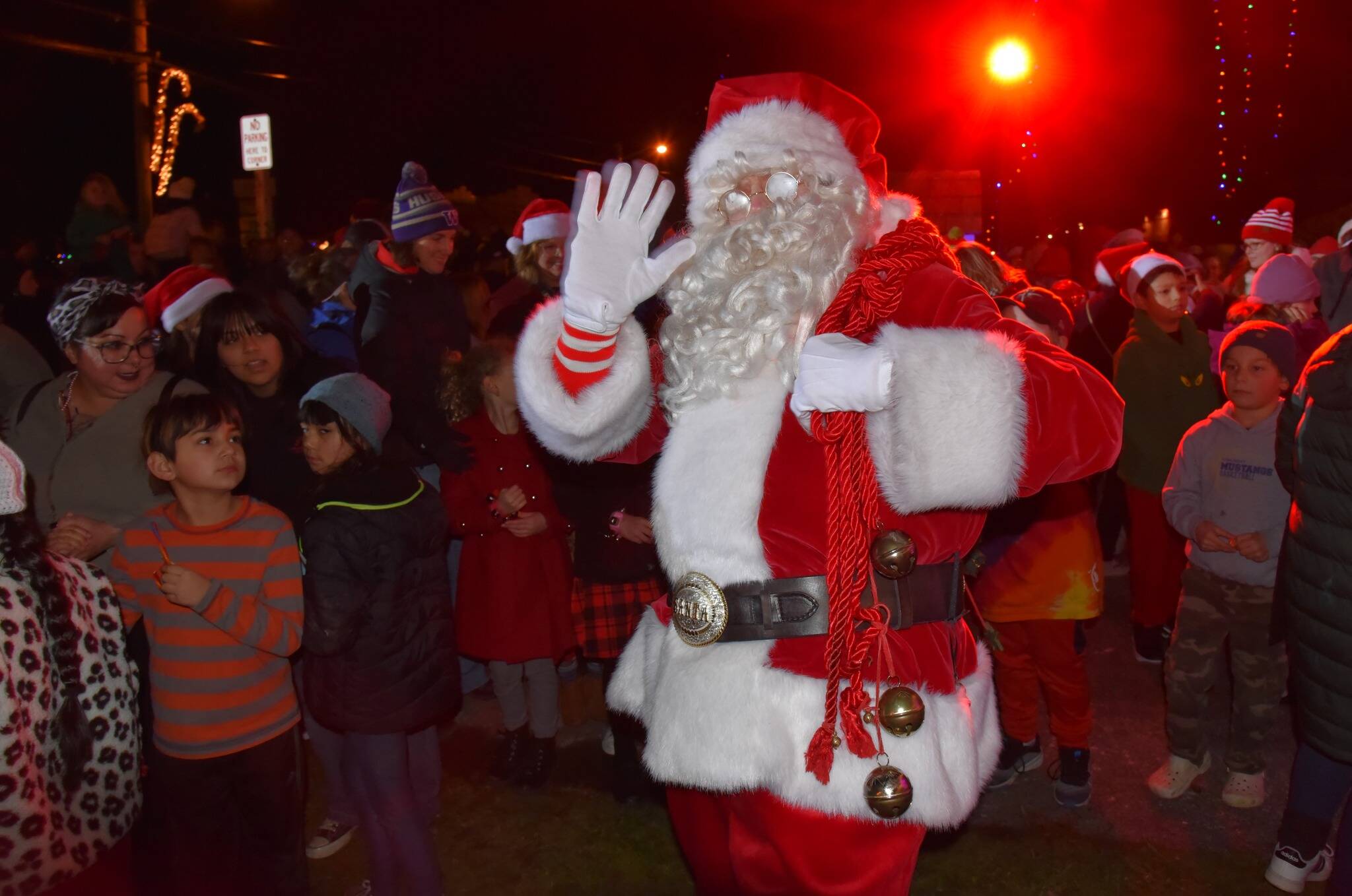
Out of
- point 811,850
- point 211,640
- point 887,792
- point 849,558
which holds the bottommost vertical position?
point 211,640

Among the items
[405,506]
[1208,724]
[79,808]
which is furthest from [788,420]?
[1208,724]

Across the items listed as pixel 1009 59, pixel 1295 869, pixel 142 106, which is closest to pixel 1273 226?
pixel 1009 59

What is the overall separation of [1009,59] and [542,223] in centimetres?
595

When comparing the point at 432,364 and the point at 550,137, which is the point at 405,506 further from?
the point at 550,137

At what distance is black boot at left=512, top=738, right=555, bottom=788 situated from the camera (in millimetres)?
4215

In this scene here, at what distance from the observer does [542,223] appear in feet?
17.8

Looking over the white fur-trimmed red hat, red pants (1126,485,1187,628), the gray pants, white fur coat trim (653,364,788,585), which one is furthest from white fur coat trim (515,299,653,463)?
red pants (1126,485,1187,628)

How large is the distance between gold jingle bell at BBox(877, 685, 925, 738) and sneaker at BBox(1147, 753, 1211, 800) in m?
2.69

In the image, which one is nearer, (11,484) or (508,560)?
(11,484)

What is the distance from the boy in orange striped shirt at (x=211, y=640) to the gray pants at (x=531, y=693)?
4.10 feet

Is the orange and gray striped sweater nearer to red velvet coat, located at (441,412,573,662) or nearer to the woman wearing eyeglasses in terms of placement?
the woman wearing eyeglasses

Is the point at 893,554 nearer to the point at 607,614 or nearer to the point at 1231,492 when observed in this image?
the point at 607,614

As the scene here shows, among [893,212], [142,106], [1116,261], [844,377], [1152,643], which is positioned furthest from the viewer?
[142,106]

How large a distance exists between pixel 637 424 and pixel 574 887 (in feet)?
7.00
